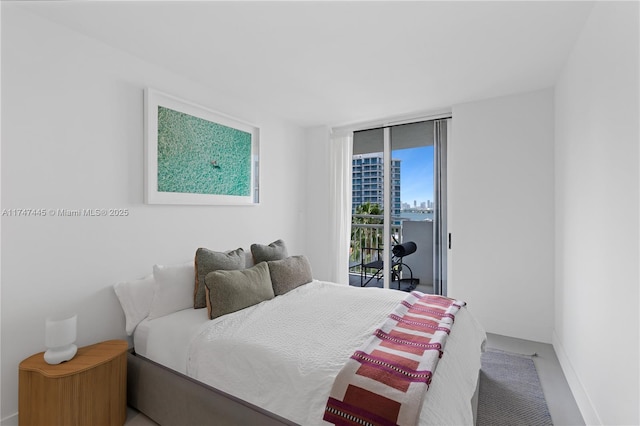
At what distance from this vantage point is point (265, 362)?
1.64 meters

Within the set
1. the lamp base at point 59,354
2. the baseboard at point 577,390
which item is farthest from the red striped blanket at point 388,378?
the lamp base at point 59,354

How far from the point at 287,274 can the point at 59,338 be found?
1621 millimetres

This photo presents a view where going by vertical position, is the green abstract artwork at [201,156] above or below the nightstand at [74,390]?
above

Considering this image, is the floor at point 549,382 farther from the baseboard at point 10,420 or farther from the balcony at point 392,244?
the balcony at point 392,244

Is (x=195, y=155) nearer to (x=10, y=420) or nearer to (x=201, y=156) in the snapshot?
(x=201, y=156)

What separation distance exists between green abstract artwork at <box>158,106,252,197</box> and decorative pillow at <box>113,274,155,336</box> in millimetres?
783

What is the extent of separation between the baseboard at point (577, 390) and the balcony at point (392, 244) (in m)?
1.44

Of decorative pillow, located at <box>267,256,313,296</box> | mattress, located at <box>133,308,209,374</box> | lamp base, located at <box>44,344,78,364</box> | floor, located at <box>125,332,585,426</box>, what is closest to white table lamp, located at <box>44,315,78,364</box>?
lamp base, located at <box>44,344,78,364</box>

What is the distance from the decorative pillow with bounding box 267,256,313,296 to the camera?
2.78 m

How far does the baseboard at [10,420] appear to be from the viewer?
1809 millimetres

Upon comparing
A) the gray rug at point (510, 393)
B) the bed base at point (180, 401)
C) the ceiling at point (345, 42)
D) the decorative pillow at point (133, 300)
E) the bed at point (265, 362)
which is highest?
the ceiling at point (345, 42)

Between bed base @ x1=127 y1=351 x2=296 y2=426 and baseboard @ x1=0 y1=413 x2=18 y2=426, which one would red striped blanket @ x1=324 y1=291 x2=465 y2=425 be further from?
baseboard @ x1=0 y1=413 x2=18 y2=426

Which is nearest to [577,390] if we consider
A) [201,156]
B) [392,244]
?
[392,244]

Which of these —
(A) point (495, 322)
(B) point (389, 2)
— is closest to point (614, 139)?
(B) point (389, 2)
